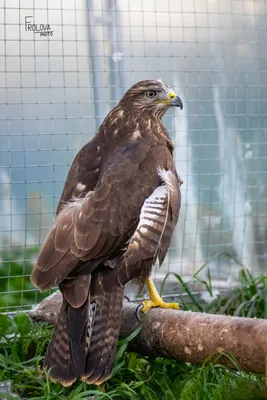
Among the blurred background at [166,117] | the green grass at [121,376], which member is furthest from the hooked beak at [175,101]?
the green grass at [121,376]

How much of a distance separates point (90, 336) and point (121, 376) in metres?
0.40

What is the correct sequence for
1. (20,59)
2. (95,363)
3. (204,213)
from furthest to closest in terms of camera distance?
(204,213) < (20,59) < (95,363)

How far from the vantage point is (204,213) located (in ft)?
19.6

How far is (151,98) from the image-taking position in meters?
4.64

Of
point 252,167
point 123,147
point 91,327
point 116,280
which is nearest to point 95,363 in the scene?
point 91,327

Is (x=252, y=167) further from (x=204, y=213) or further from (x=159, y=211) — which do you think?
(x=159, y=211)

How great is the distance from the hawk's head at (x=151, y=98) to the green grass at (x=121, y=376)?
1.42 meters

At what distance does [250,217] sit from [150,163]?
2161 mm

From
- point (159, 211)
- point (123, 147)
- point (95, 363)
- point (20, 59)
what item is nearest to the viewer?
point (95, 363)

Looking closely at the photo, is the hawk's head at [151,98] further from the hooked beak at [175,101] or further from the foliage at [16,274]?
the foliage at [16,274]

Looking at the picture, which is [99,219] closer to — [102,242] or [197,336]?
[102,242]

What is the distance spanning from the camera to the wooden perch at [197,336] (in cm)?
332

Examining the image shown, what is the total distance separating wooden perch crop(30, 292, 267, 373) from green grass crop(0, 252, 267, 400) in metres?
0.06

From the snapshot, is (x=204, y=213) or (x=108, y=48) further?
(x=204, y=213)
